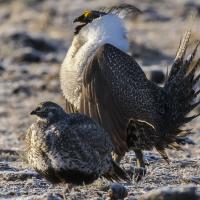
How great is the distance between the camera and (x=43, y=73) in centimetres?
1415

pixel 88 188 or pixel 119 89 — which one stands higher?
pixel 119 89

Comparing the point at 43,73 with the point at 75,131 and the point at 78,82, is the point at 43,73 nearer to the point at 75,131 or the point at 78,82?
the point at 78,82

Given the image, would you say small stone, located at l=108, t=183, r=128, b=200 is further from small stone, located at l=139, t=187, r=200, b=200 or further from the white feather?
the white feather

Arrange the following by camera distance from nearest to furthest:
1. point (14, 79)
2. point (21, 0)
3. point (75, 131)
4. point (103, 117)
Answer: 1. point (75, 131)
2. point (103, 117)
3. point (14, 79)
4. point (21, 0)

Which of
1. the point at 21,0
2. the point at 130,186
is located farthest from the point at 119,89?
the point at 21,0

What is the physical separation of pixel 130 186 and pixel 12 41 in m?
10.2

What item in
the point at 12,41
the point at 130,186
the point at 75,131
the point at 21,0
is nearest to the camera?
the point at 75,131

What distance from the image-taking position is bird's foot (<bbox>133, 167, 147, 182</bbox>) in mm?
6554

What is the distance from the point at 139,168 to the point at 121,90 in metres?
0.71

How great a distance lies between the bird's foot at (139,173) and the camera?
6554 millimetres

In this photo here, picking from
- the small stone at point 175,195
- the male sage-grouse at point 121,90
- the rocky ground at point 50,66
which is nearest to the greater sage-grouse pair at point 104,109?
the male sage-grouse at point 121,90

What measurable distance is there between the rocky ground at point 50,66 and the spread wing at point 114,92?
1.44 feet

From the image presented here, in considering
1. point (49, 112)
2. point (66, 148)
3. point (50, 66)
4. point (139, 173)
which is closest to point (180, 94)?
point (139, 173)

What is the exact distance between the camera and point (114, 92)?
23.6ft
